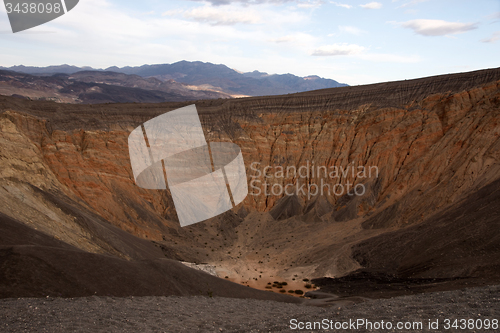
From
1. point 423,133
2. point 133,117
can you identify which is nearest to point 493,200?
point 423,133

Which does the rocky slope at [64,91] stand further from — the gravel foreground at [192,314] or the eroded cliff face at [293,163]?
the gravel foreground at [192,314]

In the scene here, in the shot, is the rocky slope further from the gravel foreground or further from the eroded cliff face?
the gravel foreground

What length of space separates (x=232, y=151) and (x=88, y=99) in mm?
108247

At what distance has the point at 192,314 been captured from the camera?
15586 mm

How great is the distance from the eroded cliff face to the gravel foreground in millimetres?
9333

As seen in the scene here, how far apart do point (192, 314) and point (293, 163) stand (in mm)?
33902

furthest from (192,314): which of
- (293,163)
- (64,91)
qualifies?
(64,91)

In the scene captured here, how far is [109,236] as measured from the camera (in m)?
26.0

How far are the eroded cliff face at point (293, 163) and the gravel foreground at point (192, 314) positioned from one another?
933 centimetres

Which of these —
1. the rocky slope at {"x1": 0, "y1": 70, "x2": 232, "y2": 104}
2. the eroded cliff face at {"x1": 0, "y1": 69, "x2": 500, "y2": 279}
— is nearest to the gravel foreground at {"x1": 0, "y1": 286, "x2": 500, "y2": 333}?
the eroded cliff face at {"x1": 0, "y1": 69, "x2": 500, "y2": 279}

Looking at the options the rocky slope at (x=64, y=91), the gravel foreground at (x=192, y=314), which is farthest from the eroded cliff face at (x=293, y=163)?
the rocky slope at (x=64, y=91)

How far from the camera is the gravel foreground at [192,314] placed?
12.1m

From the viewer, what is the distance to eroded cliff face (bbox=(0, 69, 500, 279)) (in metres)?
32.8

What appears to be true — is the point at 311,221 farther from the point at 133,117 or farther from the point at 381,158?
the point at 133,117
